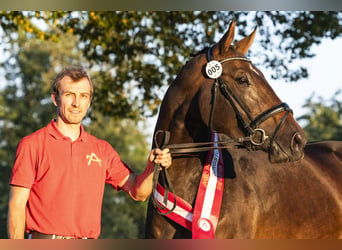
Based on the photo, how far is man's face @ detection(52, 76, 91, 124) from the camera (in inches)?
142

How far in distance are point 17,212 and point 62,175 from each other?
0.40 m

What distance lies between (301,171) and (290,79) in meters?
3.54

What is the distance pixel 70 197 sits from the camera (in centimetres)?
348

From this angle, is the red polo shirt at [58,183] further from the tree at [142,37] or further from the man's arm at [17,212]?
the tree at [142,37]

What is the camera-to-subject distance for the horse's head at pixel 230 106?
13.4 ft

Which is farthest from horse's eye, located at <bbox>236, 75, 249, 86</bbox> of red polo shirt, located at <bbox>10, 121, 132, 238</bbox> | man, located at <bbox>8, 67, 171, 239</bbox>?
red polo shirt, located at <bbox>10, 121, 132, 238</bbox>

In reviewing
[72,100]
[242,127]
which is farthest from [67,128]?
[242,127]

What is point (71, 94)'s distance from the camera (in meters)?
3.64

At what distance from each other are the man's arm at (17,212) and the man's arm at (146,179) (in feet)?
2.96

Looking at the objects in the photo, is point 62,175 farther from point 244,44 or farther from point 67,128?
point 244,44

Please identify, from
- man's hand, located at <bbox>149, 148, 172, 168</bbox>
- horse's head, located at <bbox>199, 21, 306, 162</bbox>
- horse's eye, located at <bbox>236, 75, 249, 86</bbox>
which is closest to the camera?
man's hand, located at <bbox>149, 148, 172, 168</bbox>

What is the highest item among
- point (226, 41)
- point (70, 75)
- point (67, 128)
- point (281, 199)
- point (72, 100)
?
point (226, 41)

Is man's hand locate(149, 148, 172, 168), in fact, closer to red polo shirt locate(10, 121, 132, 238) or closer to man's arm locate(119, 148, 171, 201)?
man's arm locate(119, 148, 171, 201)

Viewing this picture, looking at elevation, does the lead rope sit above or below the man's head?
below
